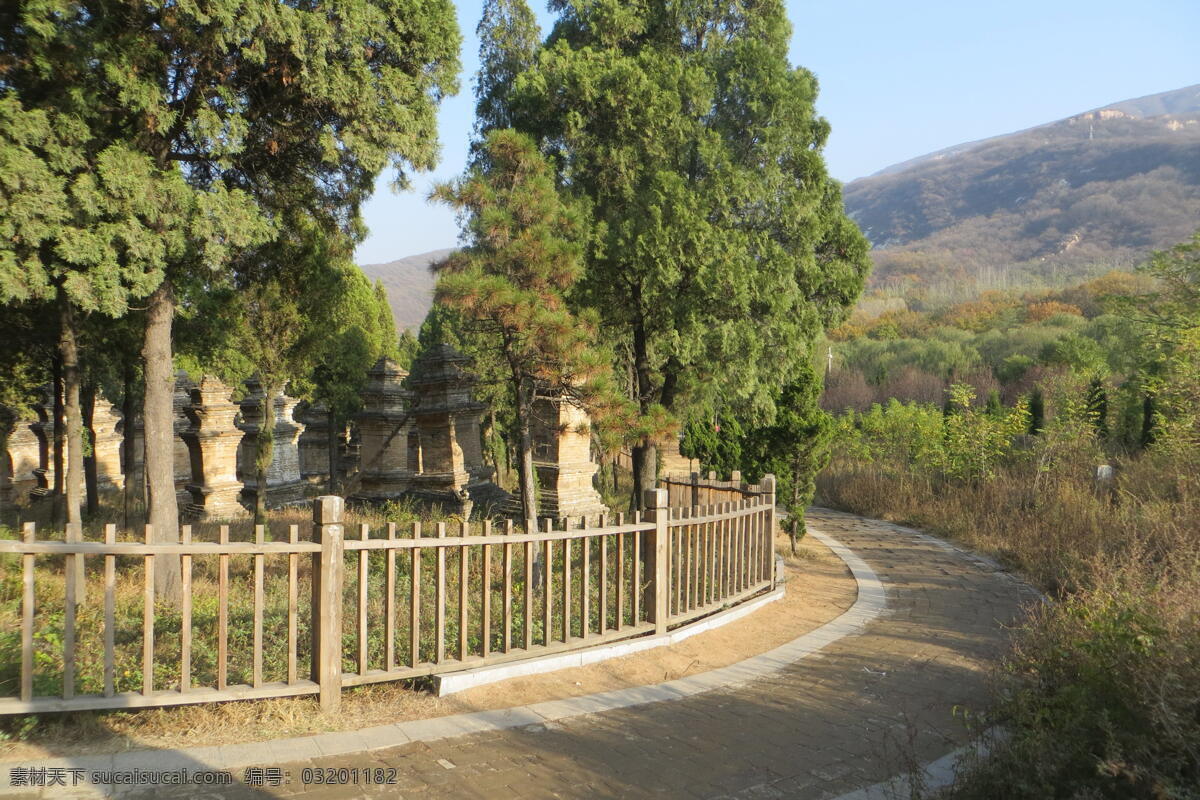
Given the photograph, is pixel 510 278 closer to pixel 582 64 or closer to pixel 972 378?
pixel 582 64

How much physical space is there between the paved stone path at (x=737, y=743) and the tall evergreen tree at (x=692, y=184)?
14.3ft

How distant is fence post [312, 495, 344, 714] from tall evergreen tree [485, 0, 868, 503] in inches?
225

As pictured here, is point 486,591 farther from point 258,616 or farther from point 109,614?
point 109,614

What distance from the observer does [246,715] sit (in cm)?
446

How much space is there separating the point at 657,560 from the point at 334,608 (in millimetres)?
2810

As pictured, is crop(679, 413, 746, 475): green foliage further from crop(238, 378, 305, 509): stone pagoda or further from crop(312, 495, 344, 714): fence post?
crop(312, 495, 344, 714): fence post

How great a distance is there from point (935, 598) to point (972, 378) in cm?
3592

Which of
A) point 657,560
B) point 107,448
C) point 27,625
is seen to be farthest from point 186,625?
point 107,448

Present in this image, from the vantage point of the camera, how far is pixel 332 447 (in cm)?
1789

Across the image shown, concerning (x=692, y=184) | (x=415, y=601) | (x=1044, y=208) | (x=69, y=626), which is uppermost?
(x=1044, y=208)

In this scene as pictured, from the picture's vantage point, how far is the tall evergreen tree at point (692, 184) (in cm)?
976

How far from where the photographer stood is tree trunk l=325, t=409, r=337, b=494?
684 inches

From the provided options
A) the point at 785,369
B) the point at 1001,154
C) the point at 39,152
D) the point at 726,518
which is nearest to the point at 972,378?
the point at 785,369

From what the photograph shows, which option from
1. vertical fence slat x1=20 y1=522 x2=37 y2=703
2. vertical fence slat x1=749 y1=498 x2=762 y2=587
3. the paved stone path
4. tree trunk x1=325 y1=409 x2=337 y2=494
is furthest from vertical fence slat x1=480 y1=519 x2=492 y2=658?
tree trunk x1=325 y1=409 x2=337 y2=494
